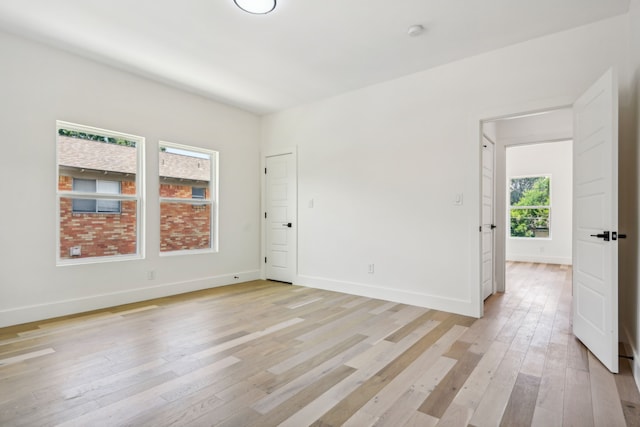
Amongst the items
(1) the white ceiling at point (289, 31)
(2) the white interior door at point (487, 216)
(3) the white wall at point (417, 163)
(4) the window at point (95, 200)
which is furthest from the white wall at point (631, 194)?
(4) the window at point (95, 200)

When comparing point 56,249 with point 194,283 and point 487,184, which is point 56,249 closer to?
point 194,283

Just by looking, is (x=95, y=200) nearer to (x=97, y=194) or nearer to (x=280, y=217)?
(x=97, y=194)

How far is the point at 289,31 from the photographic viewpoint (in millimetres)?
3205

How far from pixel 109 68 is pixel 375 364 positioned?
4.39 meters

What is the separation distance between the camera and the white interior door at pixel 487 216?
442 centimetres

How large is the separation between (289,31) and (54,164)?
289 cm

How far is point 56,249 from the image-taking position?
11.9ft

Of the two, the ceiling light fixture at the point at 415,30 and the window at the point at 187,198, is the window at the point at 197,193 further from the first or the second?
the ceiling light fixture at the point at 415,30

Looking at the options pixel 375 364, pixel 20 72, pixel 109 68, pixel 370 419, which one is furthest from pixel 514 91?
pixel 20 72

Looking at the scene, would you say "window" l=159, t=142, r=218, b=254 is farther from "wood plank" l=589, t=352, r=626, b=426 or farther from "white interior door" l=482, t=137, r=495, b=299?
"wood plank" l=589, t=352, r=626, b=426

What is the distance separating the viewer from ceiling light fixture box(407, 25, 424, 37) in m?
3.11

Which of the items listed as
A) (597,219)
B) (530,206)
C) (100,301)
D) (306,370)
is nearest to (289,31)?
(306,370)

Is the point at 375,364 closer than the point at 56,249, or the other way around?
the point at 375,364

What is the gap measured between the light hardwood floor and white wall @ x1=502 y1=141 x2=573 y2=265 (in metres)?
4.94
